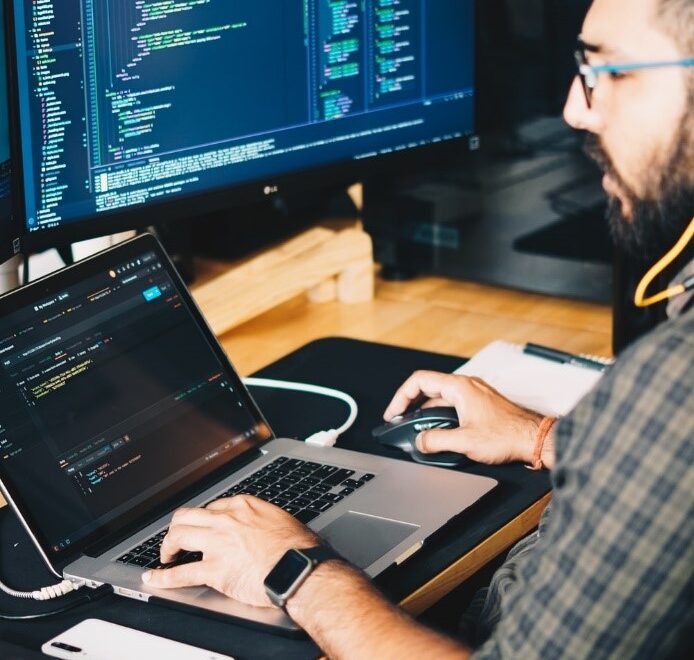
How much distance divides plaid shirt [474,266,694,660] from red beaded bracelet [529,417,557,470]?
38cm

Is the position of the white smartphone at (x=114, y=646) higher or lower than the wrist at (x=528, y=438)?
lower

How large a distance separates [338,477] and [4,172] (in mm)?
418

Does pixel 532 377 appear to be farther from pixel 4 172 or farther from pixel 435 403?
pixel 4 172

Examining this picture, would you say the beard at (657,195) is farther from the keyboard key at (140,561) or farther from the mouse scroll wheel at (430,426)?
the keyboard key at (140,561)

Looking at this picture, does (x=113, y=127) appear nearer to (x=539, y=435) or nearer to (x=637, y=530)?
(x=539, y=435)

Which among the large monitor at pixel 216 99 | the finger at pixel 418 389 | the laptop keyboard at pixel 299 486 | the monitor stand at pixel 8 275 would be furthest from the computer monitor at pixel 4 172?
the finger at pixel 418 389

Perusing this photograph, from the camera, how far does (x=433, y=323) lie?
1.77m

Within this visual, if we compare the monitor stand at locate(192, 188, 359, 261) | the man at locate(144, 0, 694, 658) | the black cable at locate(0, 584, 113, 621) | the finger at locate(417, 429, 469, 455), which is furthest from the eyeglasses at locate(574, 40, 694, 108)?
the monitor stand at locate(192, 188, 359, 261)

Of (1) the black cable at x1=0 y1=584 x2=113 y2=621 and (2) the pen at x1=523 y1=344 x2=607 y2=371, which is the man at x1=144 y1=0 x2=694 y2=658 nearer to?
(1) the black cable at x1=0 y1=584 x2=113 y2=621

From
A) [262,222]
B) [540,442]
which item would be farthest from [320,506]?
[262,222]

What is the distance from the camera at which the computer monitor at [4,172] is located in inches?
45.9

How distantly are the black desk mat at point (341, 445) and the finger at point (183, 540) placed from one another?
0.05 metres

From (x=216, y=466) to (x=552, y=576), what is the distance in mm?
450

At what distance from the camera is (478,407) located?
1.25 m
